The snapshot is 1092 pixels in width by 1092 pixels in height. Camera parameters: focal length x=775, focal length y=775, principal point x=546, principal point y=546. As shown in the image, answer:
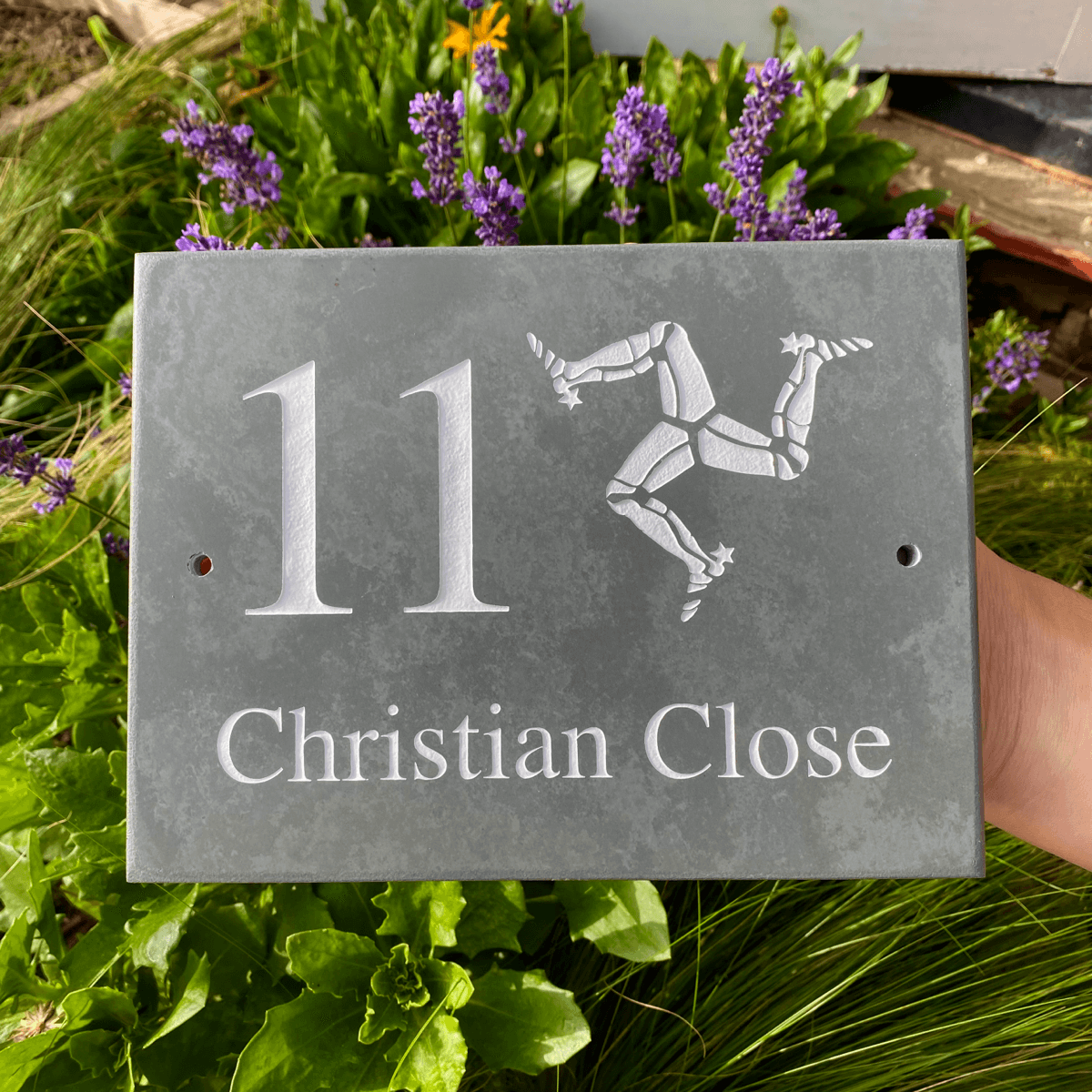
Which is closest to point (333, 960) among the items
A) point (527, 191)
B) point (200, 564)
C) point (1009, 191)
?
point (200, 564)

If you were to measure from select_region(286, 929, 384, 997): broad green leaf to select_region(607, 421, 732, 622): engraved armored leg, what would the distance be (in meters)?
0.55

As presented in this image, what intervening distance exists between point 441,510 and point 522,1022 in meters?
0.63

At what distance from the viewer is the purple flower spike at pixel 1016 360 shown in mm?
1384

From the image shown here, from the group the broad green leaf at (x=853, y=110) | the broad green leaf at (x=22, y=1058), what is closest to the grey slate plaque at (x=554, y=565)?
the broad green leaf at (x=22, y=1058)

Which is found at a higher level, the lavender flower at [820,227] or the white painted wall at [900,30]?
the white painted wall at [900,30]

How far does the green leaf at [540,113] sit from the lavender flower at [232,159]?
1.50 ft

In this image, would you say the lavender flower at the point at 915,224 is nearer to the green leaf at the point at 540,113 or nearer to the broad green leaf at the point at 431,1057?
the green leaf at the point at 540,113

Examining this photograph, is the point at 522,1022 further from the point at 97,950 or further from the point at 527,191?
the point at 527,191

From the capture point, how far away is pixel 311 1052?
0.86m

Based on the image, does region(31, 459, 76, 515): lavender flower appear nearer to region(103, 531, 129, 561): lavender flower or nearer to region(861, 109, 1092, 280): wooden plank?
region(103, 531, 129, 561): lavender flower

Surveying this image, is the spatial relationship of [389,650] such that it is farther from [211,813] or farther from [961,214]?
[961,214]

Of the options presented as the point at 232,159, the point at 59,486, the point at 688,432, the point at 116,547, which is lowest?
the point at 116,547

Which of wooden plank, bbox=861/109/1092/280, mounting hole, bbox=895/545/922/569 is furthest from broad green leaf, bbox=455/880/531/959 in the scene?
wooden plank, bbox=861/109/1092/280

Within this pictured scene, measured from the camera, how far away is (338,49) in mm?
1474
